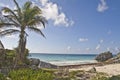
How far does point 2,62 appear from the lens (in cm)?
2669

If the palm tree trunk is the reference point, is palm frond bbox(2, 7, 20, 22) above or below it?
above

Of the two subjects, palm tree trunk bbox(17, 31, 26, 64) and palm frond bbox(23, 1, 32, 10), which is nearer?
palm tree trunk bbox(17, 31, 26, 64)

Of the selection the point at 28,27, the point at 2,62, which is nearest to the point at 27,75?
the point at 2,62

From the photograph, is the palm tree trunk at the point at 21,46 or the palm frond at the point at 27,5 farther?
the palm frond at the point at 27,5

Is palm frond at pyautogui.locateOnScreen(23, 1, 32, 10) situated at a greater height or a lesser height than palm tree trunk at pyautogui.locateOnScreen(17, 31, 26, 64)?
greater

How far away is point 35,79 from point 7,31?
1867 cm

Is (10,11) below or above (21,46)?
above

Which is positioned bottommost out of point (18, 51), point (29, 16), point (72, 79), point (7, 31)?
point (72, 79)

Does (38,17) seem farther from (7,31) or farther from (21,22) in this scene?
(7,31)

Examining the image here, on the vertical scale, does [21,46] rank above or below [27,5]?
below

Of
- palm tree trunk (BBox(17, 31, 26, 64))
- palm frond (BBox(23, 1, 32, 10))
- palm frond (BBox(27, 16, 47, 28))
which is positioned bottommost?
palm tree trunk (BBox(17, 31, 26, 64))

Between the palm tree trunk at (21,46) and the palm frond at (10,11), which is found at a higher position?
the palm frond at (10,11)

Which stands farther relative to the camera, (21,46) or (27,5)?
(27,5)

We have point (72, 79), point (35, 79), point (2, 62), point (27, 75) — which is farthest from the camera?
point (2, 62)
